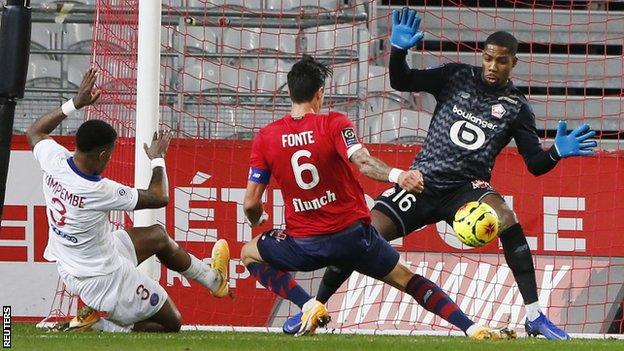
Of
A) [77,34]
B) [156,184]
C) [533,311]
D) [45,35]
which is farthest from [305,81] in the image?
[77,34]

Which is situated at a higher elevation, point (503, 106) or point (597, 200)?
point (503, 106)

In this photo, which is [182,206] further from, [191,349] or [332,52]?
[191,349]

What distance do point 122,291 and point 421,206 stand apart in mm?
1928

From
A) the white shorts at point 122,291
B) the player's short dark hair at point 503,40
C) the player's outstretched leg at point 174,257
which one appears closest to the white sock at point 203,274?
the player's outstretched leg at point 174,257

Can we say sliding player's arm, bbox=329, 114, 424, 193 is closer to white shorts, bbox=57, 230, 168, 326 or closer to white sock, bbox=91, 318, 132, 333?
white shorts, bbox=57, 230, 168, 326

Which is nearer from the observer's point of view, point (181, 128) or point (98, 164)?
point (98, 164)

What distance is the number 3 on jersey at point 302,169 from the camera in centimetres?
682

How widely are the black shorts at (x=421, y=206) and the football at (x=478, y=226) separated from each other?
0.42m

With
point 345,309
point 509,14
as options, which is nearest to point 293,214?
point 345,309

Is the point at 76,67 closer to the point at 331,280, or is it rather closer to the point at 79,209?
the point at 79,209

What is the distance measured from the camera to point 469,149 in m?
7.68

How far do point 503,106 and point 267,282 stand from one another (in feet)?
6.14

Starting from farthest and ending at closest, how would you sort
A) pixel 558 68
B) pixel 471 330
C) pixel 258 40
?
pixel 558 68, pixel 258 40, pixel 471 330

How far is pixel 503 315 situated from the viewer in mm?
9352
